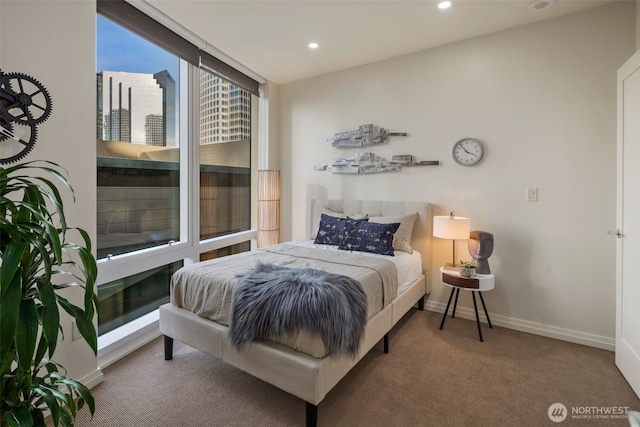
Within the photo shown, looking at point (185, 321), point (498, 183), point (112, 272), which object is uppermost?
point (498, 183)

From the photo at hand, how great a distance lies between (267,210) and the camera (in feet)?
13.1

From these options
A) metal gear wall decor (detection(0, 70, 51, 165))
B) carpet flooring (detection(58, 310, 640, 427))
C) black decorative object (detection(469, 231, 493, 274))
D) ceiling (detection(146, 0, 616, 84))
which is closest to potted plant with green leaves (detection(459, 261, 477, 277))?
black decorative object (detection(469, 231, 493, 274))

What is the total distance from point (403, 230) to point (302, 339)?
70.2 inches

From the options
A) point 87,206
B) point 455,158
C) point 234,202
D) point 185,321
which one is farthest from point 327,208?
point 87,206

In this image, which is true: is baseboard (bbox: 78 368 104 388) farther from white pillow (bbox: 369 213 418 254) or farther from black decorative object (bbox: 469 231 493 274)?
black decorative object (bbox: 469 231 493 274)

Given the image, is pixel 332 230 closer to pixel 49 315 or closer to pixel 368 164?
pixel 368 164

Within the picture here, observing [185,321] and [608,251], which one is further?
[608,251]

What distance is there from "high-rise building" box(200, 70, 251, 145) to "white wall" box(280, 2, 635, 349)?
159 centimetres

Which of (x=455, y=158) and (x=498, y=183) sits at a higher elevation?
(x=455, y=158)

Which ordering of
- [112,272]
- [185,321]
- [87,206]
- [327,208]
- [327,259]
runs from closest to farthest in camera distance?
[87,206] → [185,321] → [112,272] → [327,259] → [327,208]

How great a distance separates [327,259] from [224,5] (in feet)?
7.34

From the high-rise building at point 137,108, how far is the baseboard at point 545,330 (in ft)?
10.8

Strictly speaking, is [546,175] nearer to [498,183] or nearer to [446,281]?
[498,183]

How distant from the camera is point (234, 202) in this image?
3.88 meters
